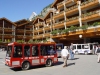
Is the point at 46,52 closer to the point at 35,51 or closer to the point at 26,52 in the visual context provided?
the point at 35,51

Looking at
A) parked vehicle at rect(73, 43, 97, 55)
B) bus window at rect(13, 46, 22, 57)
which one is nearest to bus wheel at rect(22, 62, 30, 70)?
bus window at rect(13, 46, 22, 57)

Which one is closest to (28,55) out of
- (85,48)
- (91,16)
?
(85,48)

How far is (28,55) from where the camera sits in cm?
1368

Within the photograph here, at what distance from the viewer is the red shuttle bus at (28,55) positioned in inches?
508

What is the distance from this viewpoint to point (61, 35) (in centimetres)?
4038

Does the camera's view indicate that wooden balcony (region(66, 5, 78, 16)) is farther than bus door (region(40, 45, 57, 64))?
Yes

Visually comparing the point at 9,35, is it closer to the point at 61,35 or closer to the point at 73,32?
the point at 61,35

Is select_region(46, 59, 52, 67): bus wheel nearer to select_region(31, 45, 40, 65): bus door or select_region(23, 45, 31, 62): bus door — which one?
select_region(31, 45, 40, 65): bus door

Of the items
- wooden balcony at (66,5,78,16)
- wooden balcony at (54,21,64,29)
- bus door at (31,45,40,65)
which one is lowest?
bus door at (31,45,40,65)

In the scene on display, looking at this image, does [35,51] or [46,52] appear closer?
[35,51]

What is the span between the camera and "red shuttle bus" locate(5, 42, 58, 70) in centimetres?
1289

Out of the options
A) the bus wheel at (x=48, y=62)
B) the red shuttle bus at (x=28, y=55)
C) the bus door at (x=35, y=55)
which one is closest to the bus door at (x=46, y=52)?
the red shuttle bus at (x=28, y=55)

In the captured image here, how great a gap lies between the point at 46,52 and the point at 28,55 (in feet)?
6.51

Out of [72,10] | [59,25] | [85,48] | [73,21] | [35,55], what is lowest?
[35,55]
